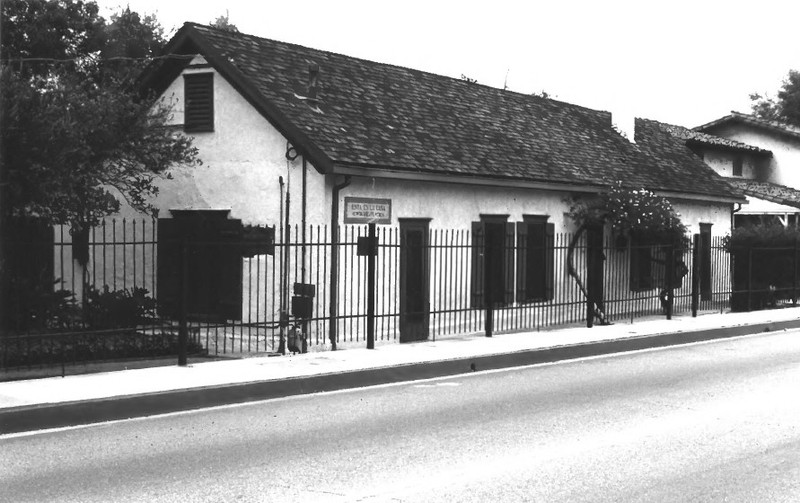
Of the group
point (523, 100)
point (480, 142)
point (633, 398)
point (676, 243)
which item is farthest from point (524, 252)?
point (633, 398)

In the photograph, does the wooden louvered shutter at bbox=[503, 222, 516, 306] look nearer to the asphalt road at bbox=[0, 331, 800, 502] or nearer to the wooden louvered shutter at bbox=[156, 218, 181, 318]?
the wooden louvered shutter at bbox=[156, 218, 181, 318]

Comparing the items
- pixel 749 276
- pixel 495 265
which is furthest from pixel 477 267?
pixel 749 276

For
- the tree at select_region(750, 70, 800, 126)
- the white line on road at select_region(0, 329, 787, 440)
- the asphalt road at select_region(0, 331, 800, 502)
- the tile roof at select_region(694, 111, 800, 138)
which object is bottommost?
the white line on road at select_region(0, 329, 787, 440)

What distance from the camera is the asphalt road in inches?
→ 274

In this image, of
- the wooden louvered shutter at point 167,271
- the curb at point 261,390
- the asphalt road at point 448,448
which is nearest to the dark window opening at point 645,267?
the curb at point 261,390

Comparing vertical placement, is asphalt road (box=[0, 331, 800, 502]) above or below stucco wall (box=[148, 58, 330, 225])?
below

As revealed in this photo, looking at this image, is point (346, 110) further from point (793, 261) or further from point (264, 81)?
point (793, 261)

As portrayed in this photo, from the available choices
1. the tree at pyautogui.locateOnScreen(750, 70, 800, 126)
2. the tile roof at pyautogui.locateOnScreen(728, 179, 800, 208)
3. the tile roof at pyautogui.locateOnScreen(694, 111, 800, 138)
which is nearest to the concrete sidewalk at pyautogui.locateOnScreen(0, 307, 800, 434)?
the tile roof at pyautogui.locateOnScreen(728, 179, 800, 208)

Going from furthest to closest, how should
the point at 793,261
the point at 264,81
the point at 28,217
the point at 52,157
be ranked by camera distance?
the point at 793,261, the point at 264,81, the point at 28,217, the point at 52,157

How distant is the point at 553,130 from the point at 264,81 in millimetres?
9624

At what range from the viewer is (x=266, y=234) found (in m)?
17.3

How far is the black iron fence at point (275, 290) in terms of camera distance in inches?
580

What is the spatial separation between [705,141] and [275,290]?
24.1 m

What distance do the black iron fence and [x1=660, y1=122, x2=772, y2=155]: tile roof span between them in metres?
13.6
